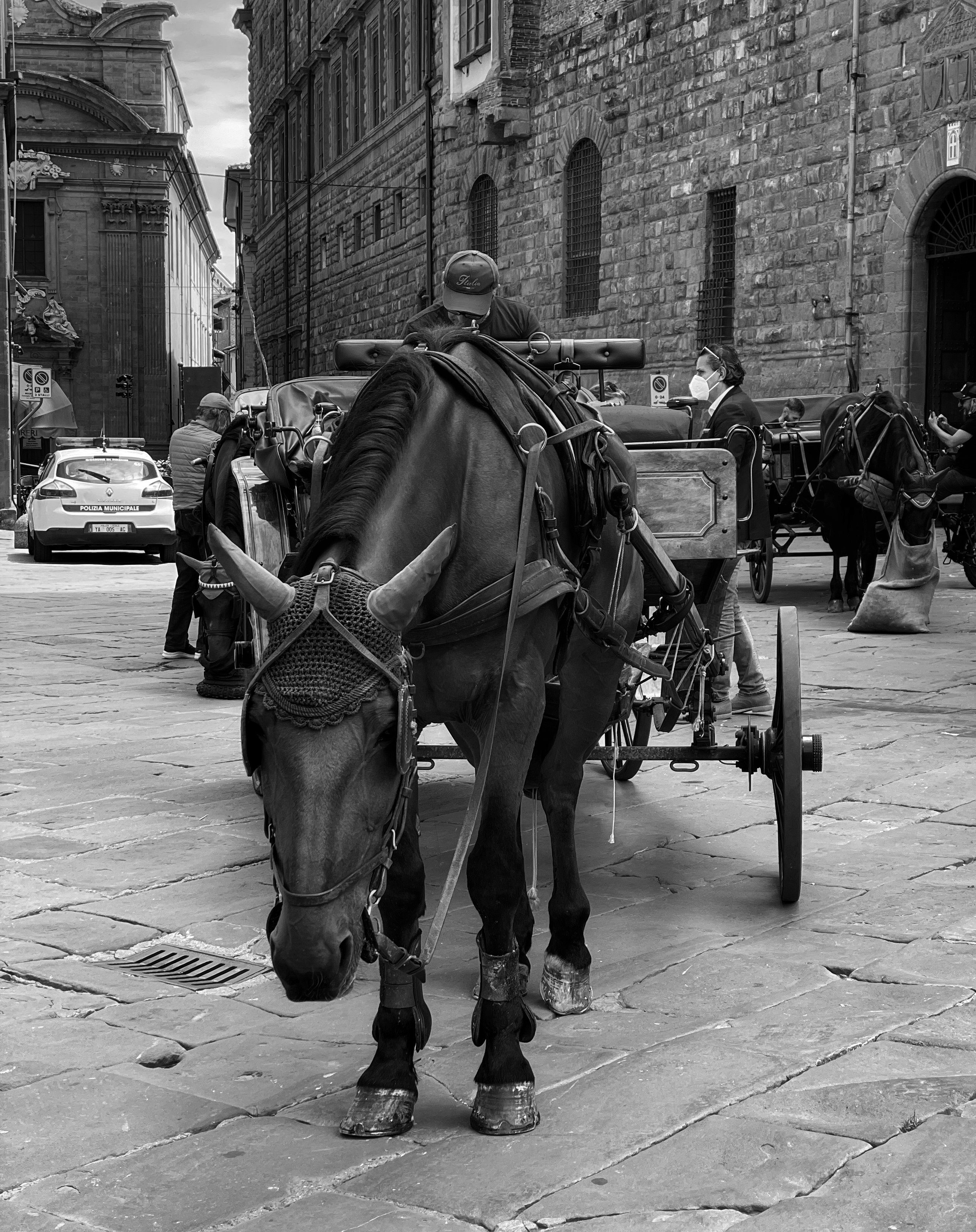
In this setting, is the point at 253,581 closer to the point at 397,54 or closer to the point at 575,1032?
the point at 575,1032

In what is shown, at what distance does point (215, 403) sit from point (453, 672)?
893 centimetres

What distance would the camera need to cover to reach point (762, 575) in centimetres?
1474

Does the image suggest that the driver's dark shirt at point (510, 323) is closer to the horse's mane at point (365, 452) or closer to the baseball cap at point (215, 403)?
the horse's mane at point (365, 452)

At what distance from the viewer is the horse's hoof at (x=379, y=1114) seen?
132 inches

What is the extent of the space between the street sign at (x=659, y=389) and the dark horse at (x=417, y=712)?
15.4 meters

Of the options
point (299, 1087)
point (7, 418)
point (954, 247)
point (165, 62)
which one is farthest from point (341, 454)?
point (165, 62)

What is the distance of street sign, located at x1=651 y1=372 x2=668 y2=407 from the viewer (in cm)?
2000

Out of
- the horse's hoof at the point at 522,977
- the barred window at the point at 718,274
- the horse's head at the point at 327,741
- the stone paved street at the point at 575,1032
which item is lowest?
the stone paved street at the point at 575,1032

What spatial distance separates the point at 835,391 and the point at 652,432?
14.0 m

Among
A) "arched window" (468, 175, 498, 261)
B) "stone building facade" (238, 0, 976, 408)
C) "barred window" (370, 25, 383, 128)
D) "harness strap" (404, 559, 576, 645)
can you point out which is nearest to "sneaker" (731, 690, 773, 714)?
"harness strap" (404, 559, 576, 645)

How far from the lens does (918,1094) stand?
352 centimetres

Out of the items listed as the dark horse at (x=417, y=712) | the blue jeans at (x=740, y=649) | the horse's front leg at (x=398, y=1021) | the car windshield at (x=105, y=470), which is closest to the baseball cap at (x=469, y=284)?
the dark horse at (x=417, y=712)

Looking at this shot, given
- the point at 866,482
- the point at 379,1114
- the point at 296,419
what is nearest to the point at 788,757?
the point at 379,1114

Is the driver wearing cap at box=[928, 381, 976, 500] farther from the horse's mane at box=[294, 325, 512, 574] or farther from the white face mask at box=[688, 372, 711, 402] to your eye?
the horse's mane at box=[294, 325, 512, 574]
